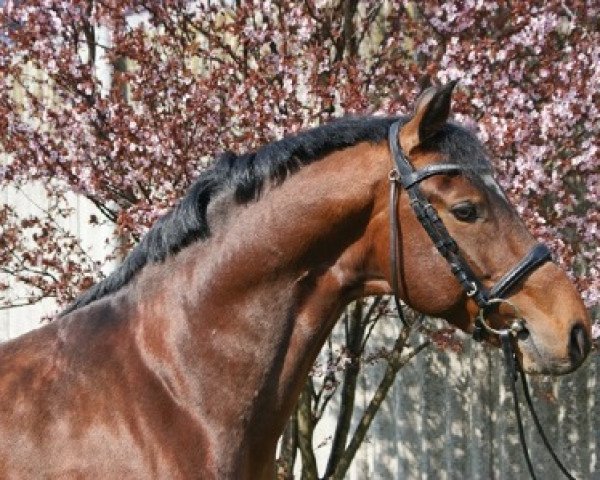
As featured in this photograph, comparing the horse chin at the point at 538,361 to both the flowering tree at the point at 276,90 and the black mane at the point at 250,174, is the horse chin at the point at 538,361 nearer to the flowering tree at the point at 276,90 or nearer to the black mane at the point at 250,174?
the black mane at the point at 250,174

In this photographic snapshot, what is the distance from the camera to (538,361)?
2.67 meters

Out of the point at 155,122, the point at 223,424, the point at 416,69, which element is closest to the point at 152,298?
the point at 223,424

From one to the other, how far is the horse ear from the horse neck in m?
0.08

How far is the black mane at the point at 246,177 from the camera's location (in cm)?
283

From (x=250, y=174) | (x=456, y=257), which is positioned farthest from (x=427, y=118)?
(x=250, y=174)

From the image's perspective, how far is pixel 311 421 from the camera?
5.33 metres

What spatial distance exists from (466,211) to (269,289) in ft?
1.87

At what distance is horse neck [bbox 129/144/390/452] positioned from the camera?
8.98ft

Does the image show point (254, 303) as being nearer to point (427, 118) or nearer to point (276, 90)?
point (427, 118)

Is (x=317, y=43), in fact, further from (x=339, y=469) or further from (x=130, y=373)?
(x=130, y=373)

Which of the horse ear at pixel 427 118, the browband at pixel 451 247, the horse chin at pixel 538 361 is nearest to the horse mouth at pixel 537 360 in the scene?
the horse chin at pixel 538 361

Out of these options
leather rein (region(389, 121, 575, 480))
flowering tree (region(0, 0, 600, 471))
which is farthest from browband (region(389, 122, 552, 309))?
flowering tree (region(0, 0, 600, 471))

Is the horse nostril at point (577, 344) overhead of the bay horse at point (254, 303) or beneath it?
beneath

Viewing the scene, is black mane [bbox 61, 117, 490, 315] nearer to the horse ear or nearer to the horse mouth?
the horse ear
